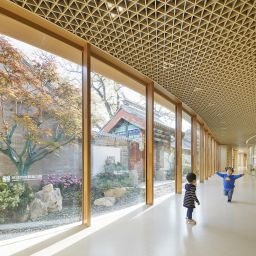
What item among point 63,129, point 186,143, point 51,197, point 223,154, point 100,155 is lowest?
point 223,154

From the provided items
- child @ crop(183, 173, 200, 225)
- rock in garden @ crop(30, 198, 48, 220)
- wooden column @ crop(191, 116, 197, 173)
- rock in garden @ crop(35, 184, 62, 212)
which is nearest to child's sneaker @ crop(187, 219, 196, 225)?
child @ crop(183, 173, 200, 225)

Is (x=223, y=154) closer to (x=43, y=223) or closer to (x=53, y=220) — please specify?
(x=53, y=220)

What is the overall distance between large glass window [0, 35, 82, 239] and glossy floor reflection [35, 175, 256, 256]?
83 centimetres

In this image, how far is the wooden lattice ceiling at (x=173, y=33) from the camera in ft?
11.5

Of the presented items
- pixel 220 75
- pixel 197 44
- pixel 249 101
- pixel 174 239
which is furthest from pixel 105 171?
pixel 249 101

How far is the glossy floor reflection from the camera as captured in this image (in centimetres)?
338

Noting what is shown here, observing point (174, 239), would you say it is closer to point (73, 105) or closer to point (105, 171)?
point (105, 171)

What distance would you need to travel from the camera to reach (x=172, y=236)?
4031mm

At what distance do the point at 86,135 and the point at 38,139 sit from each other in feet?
2.81

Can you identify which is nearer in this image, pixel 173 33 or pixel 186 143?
pixel 173 33

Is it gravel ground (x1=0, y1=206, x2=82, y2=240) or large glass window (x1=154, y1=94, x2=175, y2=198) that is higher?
large glass window (x1=154, y1=94, x2=175, y2=198)

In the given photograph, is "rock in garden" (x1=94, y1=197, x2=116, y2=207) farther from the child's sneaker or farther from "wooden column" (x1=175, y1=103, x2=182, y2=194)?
"wooden column" (x1=175, y1=103, x2=182, y2=194)

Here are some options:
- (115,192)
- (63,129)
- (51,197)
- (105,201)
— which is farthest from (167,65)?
(51,197)

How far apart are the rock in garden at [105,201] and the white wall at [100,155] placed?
1.90ft
